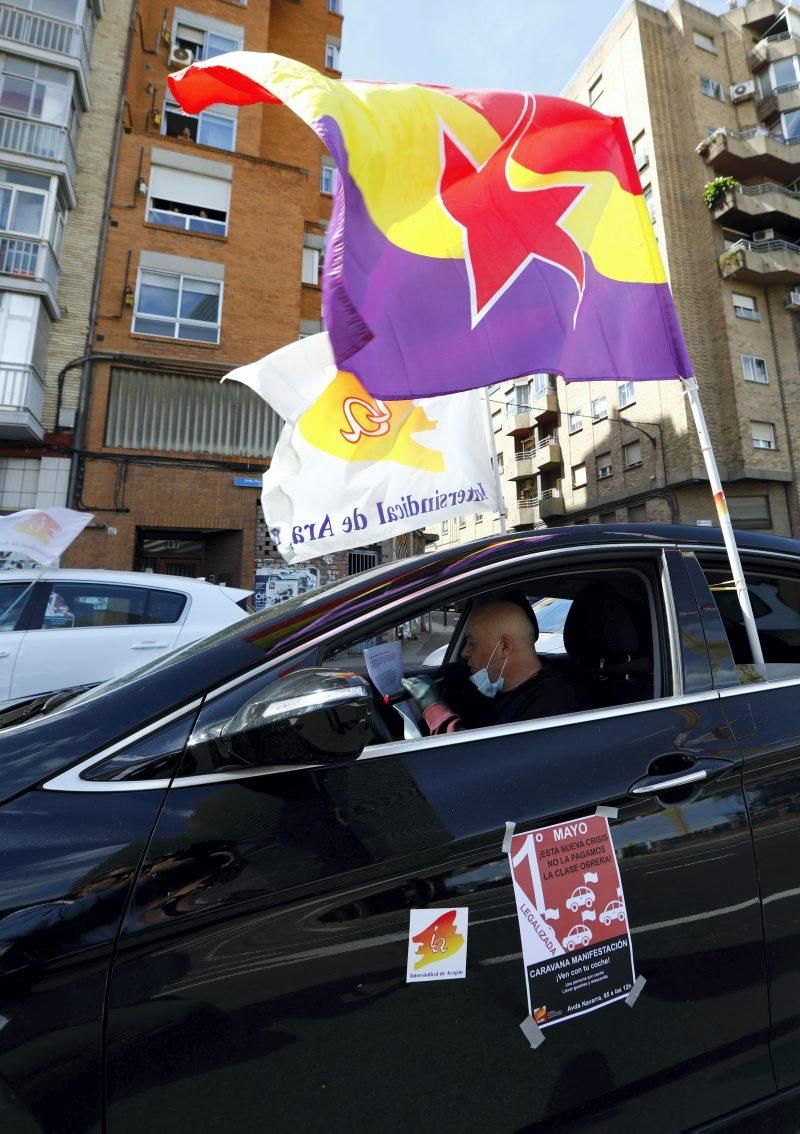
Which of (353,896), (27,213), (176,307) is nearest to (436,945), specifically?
(353,896)

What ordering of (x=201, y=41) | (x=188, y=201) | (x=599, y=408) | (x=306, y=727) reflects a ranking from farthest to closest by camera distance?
(x=599, y=408) < (x=201, y=41) < (x=188, y=201) < (x=306, y=727)

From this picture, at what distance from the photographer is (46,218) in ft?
45.6

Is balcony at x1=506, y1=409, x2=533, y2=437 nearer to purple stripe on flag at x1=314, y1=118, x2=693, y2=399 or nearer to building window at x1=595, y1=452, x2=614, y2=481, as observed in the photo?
building window at x1=595, y1=452, x2=614, y2=481

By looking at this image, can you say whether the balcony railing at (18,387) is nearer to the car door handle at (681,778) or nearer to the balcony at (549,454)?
the car door handle at (681,778)

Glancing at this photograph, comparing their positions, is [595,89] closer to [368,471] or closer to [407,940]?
[368,471]

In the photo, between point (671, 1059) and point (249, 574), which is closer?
point (671, 1059)

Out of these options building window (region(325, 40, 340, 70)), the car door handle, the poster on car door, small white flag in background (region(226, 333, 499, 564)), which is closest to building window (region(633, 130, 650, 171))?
building window (region(325, 40, 340, 70))

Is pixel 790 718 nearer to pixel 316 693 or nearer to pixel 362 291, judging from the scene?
pixel 316 693

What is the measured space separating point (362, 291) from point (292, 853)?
1603mm

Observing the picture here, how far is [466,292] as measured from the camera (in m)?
2.12

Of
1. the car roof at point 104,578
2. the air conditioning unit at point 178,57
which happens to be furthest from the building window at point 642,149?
the car roof at point 104,578

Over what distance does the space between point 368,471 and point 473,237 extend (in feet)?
8.78

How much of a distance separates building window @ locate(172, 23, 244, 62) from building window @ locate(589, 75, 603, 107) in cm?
1777

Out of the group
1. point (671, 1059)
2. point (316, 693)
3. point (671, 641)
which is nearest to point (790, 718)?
point (671, 641)
